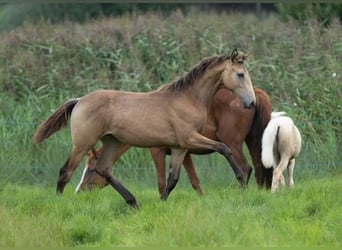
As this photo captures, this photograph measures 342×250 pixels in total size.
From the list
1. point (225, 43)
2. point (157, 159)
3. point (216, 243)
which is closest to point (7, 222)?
point (216, 243)

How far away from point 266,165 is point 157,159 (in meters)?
1.54

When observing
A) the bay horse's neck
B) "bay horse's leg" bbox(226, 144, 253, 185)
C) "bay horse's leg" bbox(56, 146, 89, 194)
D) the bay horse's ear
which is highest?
the bay horse's ear

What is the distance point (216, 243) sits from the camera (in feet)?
26.7

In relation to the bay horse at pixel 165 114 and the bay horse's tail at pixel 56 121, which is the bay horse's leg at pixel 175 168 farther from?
the bay horse's tail at pixel 56 121

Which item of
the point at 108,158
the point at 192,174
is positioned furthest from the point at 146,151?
the point at 108,158

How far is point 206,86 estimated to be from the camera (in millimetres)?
10969

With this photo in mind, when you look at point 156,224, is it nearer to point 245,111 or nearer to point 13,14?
point 245,111

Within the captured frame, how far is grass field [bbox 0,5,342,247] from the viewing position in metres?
8.79

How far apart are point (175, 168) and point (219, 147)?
640mm

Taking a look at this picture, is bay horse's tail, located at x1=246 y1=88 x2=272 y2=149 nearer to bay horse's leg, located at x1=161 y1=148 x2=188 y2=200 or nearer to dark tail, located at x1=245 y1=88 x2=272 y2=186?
dark tail, located at x1=245 y1=88 x2=272 y2=186

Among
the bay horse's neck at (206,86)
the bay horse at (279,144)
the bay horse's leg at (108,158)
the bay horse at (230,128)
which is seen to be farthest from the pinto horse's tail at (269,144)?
the bay horse's leg at (108,158)

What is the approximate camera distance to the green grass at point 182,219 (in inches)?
330

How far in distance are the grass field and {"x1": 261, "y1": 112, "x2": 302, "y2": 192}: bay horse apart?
401 mm

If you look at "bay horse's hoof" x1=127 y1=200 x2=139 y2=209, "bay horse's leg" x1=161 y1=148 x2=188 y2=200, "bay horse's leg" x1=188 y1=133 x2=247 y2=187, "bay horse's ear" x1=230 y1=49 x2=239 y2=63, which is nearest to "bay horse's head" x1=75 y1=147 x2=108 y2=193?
"bay horse's leg" x1=161 y1=148 x2=188 y2=200
